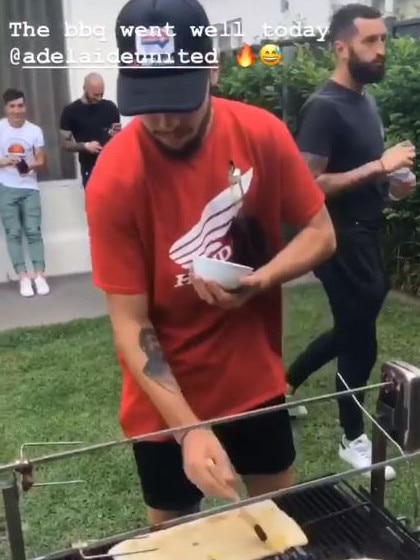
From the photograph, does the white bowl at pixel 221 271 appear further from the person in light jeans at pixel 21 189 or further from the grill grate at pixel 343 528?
the person in light jeans at pixel 21 189

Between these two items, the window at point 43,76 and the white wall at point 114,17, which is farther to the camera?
the window at point 43,76

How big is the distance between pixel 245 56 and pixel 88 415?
1.38 meters

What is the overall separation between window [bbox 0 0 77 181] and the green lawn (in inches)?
32.0

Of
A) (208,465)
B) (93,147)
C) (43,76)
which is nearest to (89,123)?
(93,147)

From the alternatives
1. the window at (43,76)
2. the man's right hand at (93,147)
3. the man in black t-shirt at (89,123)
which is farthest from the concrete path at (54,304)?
the man's right hand at (93,147)

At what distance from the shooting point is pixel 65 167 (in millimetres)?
3855

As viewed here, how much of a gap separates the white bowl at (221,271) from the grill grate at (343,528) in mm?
325

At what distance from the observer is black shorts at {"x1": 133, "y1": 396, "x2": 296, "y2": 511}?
141 cm

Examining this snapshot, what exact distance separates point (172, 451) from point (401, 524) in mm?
437

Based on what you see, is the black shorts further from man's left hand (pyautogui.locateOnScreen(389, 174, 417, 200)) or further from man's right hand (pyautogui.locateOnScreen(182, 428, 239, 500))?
man's left hand (pyautogui.locateOnScreen(389, 174, 417, 200))

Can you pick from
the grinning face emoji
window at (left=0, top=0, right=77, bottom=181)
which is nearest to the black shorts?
window at (left=0, top=0, right=77, bottom=181)

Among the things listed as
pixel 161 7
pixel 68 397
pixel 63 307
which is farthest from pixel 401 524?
pixel 63 307

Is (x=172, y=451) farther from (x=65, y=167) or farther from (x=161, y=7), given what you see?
(x=65, y=167)

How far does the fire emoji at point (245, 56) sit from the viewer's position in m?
2.23
